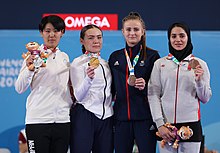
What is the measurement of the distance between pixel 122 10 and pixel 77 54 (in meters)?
0.89

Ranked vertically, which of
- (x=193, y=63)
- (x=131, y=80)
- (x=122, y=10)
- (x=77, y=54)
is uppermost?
(x=122, y=10)

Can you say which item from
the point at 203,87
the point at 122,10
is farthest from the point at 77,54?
the point at 203,87

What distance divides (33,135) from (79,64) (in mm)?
638

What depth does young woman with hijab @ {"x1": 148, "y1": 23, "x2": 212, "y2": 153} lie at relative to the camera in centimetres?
320

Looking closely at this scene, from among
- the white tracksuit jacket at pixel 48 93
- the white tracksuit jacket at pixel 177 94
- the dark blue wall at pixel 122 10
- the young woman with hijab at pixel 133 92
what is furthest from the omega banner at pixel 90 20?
the white tracksuit jacket at pixel 177 94

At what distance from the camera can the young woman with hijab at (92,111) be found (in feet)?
10.8

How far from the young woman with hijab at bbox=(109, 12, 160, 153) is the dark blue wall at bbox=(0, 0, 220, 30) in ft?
6.53

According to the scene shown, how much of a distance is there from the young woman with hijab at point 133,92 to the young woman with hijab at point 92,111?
74mm

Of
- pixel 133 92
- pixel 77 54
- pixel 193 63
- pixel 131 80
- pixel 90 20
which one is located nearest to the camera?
pixel 193 63

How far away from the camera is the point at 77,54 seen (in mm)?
4918

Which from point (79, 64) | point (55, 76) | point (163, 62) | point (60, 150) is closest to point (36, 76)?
point (55, 76)

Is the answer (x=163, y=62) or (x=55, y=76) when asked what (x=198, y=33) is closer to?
(x=163, y=62)

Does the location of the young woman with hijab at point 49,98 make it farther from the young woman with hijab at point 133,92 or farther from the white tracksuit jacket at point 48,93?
the young woman with hijab at point 133,92

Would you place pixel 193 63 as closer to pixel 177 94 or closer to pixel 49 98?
pixel 177 94
